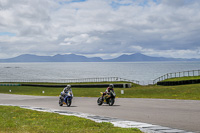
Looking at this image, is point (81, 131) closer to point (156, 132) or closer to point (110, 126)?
point (110, 126)

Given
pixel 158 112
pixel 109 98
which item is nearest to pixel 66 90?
pixel 109 98

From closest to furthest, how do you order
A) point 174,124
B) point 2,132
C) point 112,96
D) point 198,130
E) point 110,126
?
point 2,132 < point 198,130 < point 110,126 < point 174,124 < point 112,96

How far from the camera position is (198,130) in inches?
388

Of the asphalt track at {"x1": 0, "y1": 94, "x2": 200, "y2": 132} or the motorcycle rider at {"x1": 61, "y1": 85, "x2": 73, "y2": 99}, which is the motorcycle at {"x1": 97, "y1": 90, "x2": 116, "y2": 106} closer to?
the asphalt track at {"x1": 0, "y1": 94, "x2": 200, "y2": 132}

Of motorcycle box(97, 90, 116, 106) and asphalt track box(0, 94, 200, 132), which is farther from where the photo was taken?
motorcycle box(97, 90, 116, 106)

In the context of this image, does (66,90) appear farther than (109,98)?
Yes

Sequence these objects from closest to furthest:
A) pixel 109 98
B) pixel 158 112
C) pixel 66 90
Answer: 1. pixel 158 112
2. pixel 109 98
3. pixel 66 90

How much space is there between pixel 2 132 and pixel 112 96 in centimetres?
1311

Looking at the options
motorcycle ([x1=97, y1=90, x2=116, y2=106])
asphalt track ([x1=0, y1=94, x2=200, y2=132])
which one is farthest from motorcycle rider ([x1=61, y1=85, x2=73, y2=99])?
motorcycle ([x1=97, y1=90, x2=116, y2=106])

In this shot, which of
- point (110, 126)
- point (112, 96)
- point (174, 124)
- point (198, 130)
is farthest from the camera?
point (112, 96)

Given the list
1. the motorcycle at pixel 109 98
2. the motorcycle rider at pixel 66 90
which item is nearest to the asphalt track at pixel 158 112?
the motorcycle at pixel 109 98

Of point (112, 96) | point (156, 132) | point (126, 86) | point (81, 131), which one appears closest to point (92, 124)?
point (81, 131)

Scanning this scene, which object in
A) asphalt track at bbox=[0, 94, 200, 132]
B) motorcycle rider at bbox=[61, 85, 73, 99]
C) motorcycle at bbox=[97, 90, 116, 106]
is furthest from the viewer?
motorcycle rider at bbox=[61, 85, 73, 99]

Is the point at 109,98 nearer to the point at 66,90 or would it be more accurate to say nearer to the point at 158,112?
the point at 66,90
